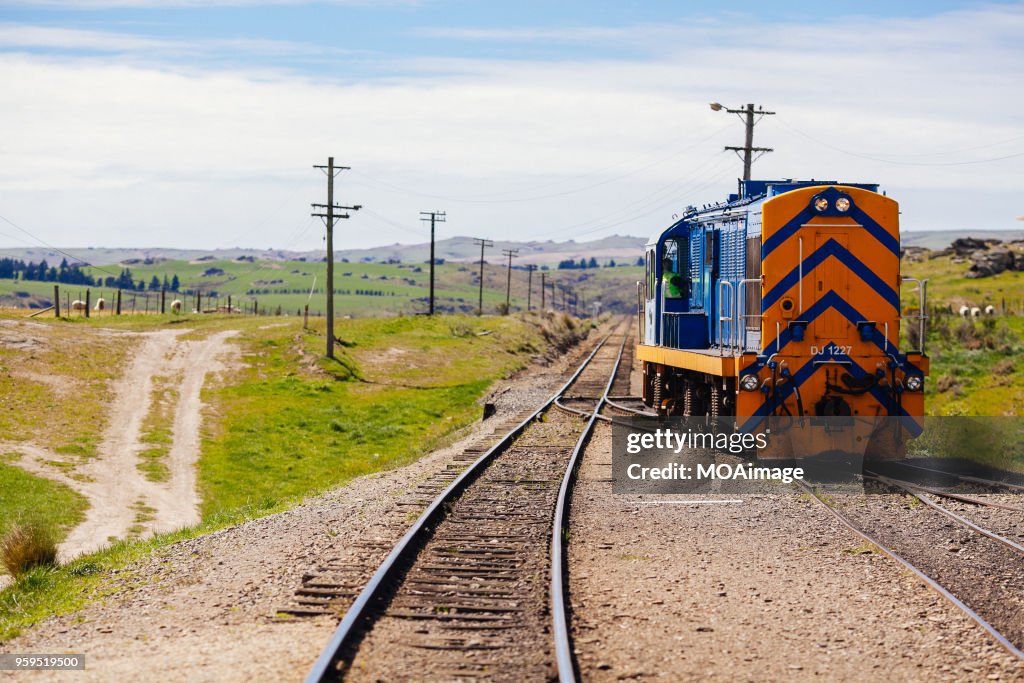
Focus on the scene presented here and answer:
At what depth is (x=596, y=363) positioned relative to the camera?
145ft

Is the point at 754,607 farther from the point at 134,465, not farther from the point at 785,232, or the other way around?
the point at 134,465

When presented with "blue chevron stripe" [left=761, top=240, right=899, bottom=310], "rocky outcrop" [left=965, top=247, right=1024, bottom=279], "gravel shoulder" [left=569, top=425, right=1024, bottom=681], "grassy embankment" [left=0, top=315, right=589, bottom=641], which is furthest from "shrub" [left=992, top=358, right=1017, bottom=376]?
"rocky outcrop" [left=965, top=247, right=1024, bottom=279]

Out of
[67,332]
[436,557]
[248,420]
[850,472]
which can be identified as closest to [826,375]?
[850,472]

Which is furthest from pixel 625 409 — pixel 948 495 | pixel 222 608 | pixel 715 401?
pixel 222 608

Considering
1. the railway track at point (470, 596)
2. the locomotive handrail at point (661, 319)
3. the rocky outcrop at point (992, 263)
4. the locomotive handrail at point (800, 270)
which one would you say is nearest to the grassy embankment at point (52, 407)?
the railway track at point (470, 596)

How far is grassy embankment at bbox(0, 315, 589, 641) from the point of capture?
13.4m

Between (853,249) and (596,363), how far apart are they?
28745mm

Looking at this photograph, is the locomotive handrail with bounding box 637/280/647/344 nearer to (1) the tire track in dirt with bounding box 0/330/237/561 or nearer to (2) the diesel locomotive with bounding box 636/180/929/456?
(2) the diesel locomotive with bounding box 636/180/929/456

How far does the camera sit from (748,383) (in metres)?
15.1

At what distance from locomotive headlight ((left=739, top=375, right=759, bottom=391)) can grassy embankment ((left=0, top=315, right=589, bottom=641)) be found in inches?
272

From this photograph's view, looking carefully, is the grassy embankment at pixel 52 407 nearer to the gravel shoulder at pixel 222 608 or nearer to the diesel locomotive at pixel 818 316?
the gravel shoulder at pixel 222 608

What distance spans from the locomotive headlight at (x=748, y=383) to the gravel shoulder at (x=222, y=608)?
487 cm

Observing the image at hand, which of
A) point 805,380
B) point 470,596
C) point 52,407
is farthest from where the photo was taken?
point 52,407

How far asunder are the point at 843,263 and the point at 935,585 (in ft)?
24.3
